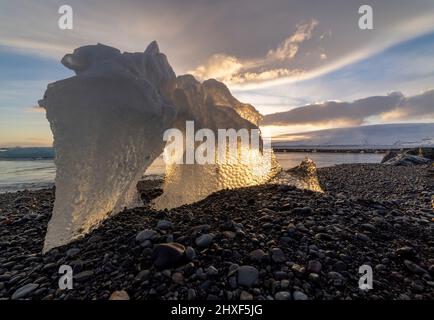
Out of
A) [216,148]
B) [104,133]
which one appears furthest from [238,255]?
[216,148]

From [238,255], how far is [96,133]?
260 cm

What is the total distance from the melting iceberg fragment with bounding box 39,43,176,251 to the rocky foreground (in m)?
0.38

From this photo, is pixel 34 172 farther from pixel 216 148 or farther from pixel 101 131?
pixel 101 131

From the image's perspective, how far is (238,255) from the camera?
9.01 feet

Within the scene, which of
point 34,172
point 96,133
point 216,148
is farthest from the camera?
point 34,172

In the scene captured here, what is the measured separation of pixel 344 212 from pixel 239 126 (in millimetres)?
2538

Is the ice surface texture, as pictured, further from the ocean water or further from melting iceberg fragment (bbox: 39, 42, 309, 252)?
the ocean water

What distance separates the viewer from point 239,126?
5484 millimetres

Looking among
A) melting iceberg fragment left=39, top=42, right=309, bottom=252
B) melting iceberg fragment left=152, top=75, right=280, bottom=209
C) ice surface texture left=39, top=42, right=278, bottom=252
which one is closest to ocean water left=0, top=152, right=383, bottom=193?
melting iceberg fragment left=152, top=75, right=280, bottom=209

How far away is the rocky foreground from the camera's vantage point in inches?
92.7

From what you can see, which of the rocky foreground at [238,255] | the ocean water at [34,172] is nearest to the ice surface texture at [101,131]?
the rocky foreground at [238,255]

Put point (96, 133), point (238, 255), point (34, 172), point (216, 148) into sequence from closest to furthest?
point (238, 255), point (96, 133), point (216, 148), point (34, 172)
